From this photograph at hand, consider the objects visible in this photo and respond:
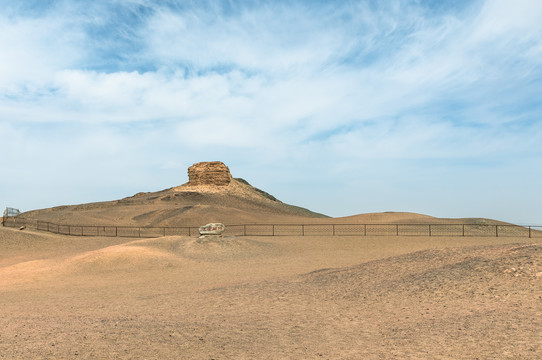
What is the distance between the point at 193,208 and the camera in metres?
68.8

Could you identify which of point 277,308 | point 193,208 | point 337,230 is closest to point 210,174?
point 193,208

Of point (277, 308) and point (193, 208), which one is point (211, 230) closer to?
point (277, 308)

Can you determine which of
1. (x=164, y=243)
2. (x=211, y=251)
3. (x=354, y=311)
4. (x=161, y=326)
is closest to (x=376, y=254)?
(x=211, y=251)

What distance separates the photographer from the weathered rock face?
331 feet

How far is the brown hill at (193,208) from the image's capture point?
64688 mm

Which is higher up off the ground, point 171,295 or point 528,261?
point 528,261

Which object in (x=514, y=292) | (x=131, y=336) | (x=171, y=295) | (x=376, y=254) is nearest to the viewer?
(x=131, y=336)

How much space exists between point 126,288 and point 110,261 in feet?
24.4

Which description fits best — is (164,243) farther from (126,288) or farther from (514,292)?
(514,292)

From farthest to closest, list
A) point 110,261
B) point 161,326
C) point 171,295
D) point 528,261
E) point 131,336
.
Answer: point 110,261 < point 171,295 < point 528,261 < point 161,326 < point 131,336

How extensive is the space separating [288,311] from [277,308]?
46 centimetres

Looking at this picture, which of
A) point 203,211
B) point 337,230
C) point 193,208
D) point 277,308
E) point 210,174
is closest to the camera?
point 277,308

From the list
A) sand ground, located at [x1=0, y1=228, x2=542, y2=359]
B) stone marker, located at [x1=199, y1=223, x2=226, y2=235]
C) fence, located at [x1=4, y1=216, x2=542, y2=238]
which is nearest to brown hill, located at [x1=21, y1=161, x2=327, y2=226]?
fence, located at [x1=4, y1=216, x2=542, y2=238]

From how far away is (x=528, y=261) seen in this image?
1377 centimetres
